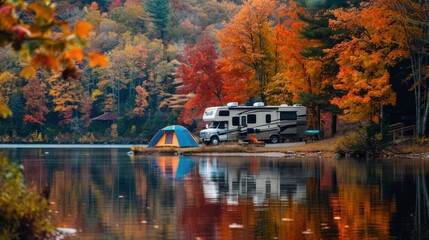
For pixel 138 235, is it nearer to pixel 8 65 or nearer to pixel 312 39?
pixel 312 39

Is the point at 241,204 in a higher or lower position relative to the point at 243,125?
lower

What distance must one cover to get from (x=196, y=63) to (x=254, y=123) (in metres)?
12.4

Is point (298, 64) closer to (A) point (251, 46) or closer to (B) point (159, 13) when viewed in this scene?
(A) point (251, 46)

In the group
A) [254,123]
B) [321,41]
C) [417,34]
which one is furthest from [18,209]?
[254,123]

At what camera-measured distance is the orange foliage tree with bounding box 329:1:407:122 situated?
4728 cm

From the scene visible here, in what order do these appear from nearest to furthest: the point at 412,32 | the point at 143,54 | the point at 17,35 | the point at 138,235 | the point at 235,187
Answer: the point at 17,35, the point at 138,235, the point at 235,187, the point at 412,32, the point at 143,54

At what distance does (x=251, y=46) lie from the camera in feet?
219

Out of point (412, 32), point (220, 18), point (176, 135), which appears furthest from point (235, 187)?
point (220, 18)

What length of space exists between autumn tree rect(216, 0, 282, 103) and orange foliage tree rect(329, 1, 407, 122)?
47.5 ft

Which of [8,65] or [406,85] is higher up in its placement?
[8,65]

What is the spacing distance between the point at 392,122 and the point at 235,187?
3076 centimetres

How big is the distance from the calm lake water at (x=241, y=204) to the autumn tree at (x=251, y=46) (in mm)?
33449

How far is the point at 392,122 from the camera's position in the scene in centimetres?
5425

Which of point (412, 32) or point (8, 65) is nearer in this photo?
point (412, 32)
